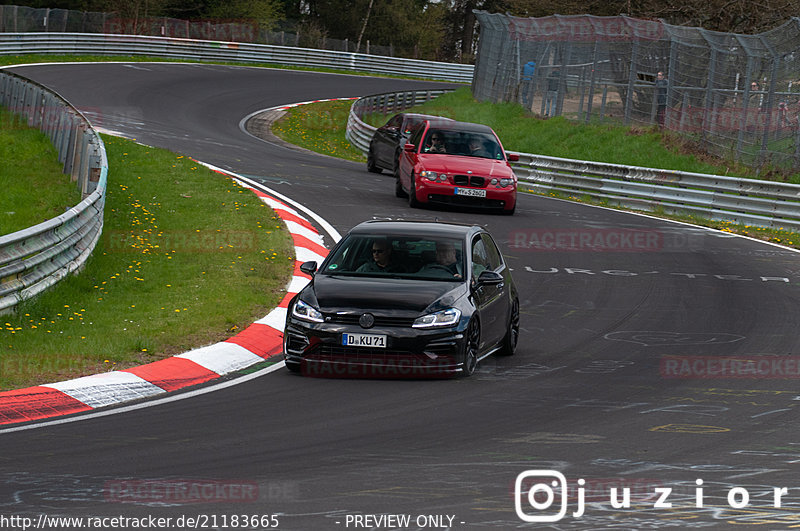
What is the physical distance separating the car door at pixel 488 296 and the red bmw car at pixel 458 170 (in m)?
9.80

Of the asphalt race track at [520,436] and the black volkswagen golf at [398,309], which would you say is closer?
the asphalt race track at [520,436]

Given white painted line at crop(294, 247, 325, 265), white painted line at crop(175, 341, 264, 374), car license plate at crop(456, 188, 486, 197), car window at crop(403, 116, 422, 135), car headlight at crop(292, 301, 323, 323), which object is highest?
car window at crop(403, 116, 422, 135)

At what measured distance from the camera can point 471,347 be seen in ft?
35.2

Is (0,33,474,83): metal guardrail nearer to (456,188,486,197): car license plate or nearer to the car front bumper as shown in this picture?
(456,188,486,197): car license plate

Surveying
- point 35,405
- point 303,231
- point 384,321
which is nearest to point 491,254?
point 384,321

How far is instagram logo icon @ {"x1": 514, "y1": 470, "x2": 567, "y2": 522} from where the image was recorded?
6.30m

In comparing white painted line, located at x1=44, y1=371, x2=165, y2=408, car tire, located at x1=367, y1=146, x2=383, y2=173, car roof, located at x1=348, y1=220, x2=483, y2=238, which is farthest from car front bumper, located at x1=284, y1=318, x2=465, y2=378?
car tire, located at x1=367, y1=146, x2=383, y2=173

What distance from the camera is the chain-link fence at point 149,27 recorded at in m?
53.3

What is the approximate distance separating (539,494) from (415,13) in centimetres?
8644

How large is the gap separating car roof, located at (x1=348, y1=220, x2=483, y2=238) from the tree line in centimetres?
2730

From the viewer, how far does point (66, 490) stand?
21.9 feet

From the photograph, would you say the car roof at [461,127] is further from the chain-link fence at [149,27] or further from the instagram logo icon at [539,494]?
the chain-link fence at [149,27]

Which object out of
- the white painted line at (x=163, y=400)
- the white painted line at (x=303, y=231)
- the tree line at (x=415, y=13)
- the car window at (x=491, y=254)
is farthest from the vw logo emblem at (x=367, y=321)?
the tree line at (x=415, y=13)

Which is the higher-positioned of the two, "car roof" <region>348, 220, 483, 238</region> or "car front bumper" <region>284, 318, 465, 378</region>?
"car roof" <region>348, 220, 483, 238</region>
